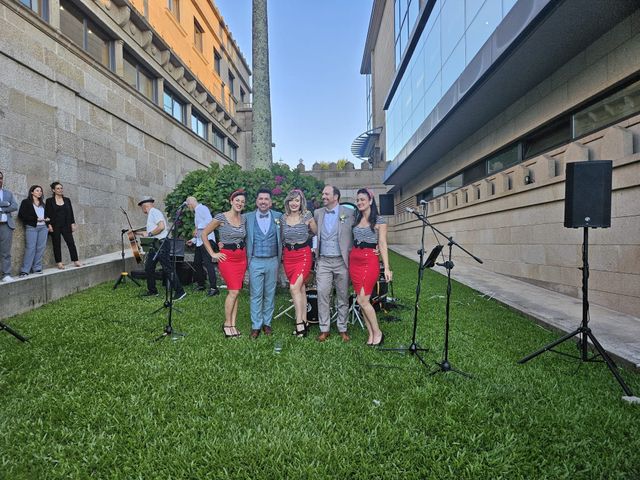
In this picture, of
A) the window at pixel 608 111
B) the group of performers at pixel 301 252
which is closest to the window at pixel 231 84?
the window at pixel 608 111

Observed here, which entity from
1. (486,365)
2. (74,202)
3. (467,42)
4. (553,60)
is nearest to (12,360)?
(486,365)

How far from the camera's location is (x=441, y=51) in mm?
12602

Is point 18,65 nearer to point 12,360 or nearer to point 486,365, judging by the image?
point 12,360

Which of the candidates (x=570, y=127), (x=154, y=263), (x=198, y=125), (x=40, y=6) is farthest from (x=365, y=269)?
(x=198, y=125)

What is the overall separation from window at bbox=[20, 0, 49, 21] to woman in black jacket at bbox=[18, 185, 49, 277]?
15.9 ft

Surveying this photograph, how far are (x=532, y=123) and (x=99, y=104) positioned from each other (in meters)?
12.0

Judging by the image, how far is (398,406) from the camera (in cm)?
292

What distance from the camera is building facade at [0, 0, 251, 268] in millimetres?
7672

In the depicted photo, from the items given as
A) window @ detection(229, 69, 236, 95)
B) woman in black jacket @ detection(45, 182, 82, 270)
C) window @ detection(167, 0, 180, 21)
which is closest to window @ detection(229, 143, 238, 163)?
window @ detection(229, 69, 236, 95)

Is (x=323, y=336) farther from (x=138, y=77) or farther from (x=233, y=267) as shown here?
(x=138, y=77)

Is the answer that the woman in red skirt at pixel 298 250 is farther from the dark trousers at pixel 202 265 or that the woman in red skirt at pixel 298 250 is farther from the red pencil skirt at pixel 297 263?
the dark trousers at pixel 202 265

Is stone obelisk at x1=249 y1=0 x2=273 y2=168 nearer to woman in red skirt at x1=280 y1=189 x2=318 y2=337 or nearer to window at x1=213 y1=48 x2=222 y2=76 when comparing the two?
woman in red skirt at x1=280 y1=189 x2=318 y2=337

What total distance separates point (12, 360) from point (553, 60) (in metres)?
10.7

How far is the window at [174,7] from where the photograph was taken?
17.3 meters
